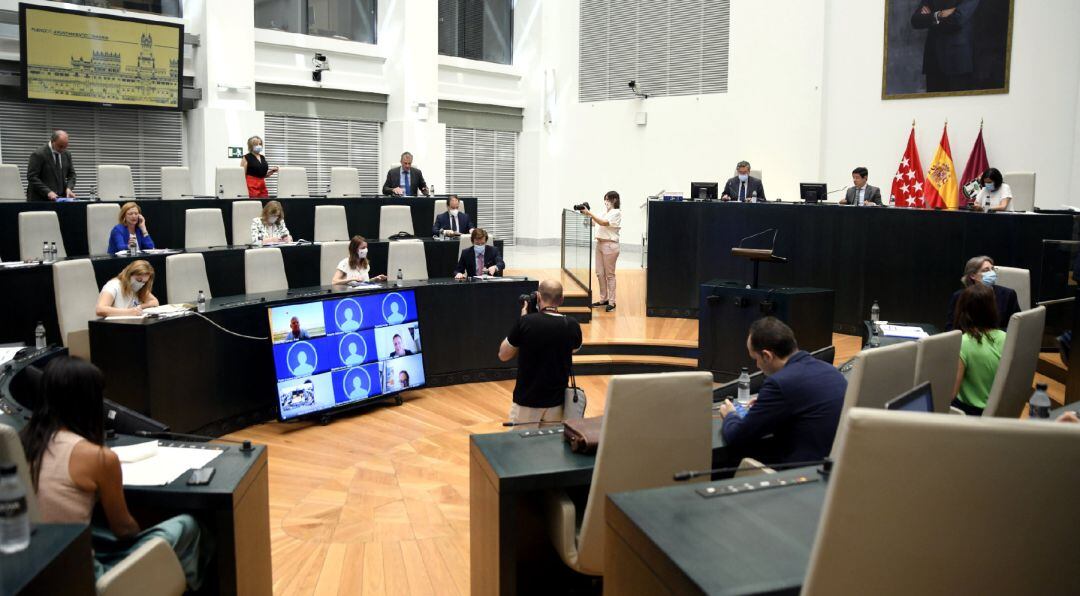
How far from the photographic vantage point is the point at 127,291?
6.54 metres

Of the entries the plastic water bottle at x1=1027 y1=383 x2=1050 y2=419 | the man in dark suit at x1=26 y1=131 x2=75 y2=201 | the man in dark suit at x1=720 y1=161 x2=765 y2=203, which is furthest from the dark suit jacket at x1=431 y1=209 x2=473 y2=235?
the plastic water bottle at x1=1027 y1=383 x2=1050 y2=419

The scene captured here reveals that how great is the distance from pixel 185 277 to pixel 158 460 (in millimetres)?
4793

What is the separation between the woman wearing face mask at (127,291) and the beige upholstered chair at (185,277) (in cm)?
104

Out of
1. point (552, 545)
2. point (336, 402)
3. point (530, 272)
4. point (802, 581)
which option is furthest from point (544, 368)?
point (530, 272)

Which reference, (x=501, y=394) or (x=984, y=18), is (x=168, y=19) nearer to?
(x=501, y=394)

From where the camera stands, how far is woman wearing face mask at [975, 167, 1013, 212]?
373 inches

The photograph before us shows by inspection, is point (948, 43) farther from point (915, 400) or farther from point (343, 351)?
point (915, 400)

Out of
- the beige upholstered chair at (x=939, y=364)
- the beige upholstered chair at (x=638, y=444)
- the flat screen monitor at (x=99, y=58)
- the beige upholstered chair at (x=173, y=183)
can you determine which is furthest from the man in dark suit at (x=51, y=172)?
the beige upholstered chair at (x=939, y=364)

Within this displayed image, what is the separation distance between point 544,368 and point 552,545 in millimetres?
1973

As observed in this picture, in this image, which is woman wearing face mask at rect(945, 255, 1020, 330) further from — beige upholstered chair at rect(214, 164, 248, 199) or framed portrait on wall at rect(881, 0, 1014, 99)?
beige upholstered chair at rect(214, 164, 248, 199)

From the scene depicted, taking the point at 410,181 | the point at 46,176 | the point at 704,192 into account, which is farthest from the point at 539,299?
the point at 410,181

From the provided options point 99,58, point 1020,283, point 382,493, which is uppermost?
point 99,58

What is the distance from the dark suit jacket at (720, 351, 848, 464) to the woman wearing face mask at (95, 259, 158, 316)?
4809 mm

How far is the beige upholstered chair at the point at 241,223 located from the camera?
9859 mm
